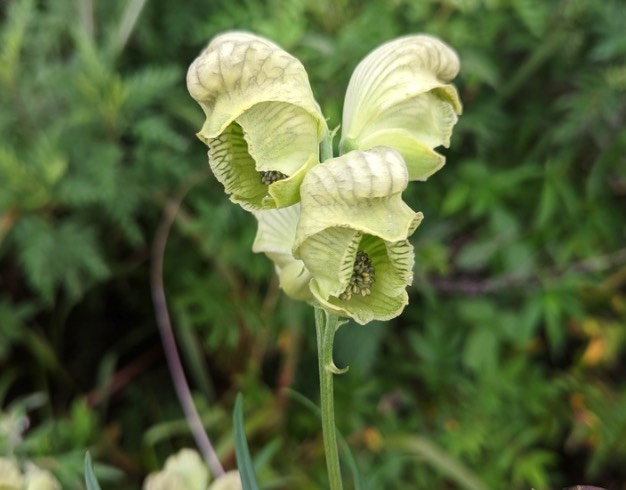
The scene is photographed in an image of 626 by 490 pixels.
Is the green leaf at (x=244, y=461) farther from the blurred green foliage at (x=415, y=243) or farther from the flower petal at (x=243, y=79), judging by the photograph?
the blurred green foliage at (x=415, y=243)

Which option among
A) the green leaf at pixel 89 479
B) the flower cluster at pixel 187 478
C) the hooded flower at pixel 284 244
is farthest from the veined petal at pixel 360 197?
the flower cluster at pixel 187 478

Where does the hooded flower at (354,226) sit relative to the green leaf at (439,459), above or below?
above

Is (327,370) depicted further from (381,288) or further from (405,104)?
(405,104)

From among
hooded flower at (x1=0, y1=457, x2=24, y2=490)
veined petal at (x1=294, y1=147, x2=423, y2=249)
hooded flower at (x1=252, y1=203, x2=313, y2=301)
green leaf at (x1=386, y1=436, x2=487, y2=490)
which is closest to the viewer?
veined petal at (x1=294, y1=147, x2=423, y2=249)

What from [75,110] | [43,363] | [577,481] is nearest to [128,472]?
[43,363]

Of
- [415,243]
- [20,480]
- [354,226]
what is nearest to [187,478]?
[20,480]

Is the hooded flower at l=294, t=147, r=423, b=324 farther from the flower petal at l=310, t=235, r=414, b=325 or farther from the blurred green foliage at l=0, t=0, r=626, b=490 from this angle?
the blurred green foliage at l=0, t=0, r=626, b=490

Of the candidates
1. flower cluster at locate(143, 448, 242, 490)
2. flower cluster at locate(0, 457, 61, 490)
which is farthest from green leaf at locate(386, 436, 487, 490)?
flower cluster at locate(0, 457, 61, 490)
